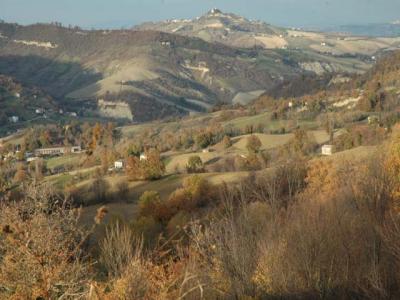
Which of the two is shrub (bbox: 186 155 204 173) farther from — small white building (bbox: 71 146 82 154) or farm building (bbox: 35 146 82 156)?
small white building (bbox: 71 146 82 154)

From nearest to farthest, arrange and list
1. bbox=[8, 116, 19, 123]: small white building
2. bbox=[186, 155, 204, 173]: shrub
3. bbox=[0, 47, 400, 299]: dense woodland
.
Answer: bbox=[0, 47, 400, 299]: dense woodland < bbox=[186, 155, 204, 173]: shrub < bbox=[8, 116, 19, 123]: small white building

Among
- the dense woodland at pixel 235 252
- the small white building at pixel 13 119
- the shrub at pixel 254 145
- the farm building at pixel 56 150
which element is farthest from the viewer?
the small white building at pixel 13 119

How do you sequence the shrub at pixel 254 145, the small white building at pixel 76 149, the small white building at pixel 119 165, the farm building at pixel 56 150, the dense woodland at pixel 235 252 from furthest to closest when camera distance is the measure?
the small white building at pixel 76 149, the farm building at pixel 56 150, the small white building at pixel 119 165, the shrub at pixel 254 145, the dense woodland at pixel 235 252

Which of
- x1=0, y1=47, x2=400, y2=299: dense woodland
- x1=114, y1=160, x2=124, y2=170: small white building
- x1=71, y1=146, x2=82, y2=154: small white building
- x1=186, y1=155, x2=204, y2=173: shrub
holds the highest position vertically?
x1=0, y1=47, x2=400, y2=299: dense woodland

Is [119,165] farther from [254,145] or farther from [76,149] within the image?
[76,149]

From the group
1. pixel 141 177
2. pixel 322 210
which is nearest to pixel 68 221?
pixel 322 210

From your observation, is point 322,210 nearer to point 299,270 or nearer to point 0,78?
point 299,270

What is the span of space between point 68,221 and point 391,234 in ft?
26.0

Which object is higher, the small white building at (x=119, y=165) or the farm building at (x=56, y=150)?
the small white building at (x=119, y=165)

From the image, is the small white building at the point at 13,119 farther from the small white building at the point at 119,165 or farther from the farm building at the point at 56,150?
the small white building at the point at 119,165

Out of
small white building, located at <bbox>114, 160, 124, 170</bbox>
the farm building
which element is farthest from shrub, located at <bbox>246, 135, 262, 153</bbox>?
the farm building

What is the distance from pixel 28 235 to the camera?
11.5 metres

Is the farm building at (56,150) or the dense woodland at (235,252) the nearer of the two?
the dense woodland at (235,252)

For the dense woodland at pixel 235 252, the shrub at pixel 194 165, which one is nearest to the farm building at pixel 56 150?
the shrub at pixel 194 165
